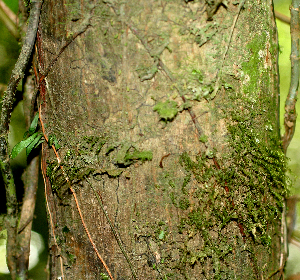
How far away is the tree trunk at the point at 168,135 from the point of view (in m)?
0.81

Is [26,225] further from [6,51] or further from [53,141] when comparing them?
[6,51]

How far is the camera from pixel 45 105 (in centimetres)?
98

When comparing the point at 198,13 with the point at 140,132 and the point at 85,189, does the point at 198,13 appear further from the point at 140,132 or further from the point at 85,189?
the point at 85,189

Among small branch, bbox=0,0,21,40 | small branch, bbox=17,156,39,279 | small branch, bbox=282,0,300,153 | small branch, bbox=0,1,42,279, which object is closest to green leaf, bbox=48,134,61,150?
small branch, bbox=0,1,42,279

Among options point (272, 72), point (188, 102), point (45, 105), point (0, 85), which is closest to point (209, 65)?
point (188, 102)

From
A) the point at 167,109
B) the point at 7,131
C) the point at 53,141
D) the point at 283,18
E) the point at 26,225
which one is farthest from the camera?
the point at 283,18

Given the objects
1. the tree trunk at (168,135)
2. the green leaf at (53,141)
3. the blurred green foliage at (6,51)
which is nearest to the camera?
the tree trunk at (168,135)

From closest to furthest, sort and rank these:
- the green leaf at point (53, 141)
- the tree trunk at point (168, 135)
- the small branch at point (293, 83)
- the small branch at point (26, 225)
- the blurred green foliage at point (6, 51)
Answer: the tree trunk at point (168, 135), the green leaf at point (53, 141), the small branch at point (293, 83), the small branch at point (26, 225), the blurred green foliage at point (6, 51)

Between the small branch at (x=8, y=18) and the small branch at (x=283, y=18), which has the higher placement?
the small branch at (x=8, y=18)

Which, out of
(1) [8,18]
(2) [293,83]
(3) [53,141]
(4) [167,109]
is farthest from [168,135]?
(1) [8,18]

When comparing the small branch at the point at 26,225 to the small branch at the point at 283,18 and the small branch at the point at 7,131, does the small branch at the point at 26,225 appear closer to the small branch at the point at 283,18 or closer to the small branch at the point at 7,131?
the small branch at the point at 7,131

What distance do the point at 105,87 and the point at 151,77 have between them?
5.9 inches

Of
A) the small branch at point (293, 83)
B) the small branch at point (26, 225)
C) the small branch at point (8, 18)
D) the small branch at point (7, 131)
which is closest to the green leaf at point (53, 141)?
the small branch at point (7, 131)

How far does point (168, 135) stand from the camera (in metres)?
0.83
